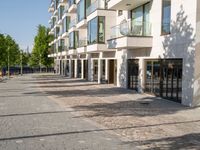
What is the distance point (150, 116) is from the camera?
11773mm

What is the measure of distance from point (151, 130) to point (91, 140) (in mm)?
2240

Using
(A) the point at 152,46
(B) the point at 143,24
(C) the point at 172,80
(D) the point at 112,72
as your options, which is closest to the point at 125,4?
(B) the point at 143,24

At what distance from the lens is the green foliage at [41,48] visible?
226ft

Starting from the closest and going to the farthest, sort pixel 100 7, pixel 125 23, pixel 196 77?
pixel 196 77 < pixel 125 23 < pixel 100 7

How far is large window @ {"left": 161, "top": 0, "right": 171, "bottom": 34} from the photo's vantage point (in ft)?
55.3

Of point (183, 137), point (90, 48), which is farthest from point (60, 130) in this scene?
point (90, 48)

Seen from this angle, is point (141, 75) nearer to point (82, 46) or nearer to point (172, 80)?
point (172, 80)

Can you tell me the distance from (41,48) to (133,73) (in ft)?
163

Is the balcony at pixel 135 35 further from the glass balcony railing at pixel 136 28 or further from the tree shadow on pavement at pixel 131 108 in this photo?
the tree shadow on pavement at pixel 131 108

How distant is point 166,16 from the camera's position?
17.1 m

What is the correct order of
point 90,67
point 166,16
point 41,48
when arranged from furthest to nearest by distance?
1. point 41,48
2. point 90,67
3. point 166,16

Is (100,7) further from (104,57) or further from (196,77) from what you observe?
(196,77)

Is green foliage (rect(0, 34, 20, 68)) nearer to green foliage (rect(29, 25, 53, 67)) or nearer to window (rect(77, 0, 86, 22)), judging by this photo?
green foliage (rect(29, 25, 53, 67))

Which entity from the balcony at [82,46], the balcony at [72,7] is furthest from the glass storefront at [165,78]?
the balcony at [72,7]
